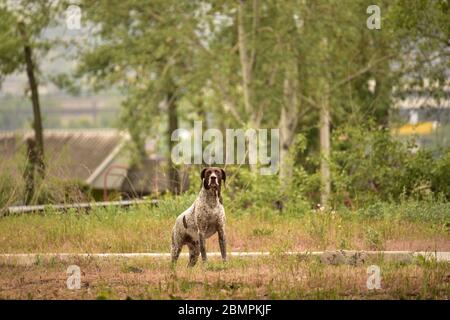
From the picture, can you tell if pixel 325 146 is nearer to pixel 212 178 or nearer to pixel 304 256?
pixel 304 256

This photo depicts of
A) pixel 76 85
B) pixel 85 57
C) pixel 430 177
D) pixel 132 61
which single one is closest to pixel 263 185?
pixel 430 177

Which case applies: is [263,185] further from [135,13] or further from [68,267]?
[135,13]

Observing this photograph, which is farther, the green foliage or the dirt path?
the green foliage

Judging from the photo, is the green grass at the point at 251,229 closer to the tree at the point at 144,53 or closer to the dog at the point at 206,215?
the dog at the point at 206,215

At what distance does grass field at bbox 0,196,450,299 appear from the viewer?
1151cm

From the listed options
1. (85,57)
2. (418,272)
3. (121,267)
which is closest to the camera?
Result: (418,272)

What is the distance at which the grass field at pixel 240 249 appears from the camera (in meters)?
11.5

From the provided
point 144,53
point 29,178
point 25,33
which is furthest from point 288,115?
point 29,178

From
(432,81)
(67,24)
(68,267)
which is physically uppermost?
(67,24)

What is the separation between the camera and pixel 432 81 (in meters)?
32.6

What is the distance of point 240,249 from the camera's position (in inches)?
610

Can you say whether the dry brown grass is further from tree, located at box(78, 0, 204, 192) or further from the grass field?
tree, located at box(78, 0, 204, 192)

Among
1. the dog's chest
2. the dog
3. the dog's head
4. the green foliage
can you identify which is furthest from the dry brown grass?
the green foliage

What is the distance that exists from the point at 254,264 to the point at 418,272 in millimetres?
2365
